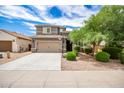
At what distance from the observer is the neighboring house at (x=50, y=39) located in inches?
974

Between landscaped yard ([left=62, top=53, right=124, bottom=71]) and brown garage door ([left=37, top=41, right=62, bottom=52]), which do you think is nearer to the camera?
landscaped yard ([left=62, top=53, right=124, bottom=71])

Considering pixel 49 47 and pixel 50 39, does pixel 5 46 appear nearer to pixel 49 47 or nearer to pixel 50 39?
pixel 49 47

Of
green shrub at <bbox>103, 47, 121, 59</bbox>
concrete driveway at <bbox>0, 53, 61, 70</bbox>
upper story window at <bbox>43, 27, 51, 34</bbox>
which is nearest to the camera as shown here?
concrete driveway at <bbox>0, 53, 61, 70</bbox>

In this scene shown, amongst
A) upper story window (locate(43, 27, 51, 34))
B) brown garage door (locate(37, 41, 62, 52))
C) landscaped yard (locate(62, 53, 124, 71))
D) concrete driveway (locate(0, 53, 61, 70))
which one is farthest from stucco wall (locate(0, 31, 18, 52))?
landscaped yard (locate(62, 53, 124, 71))

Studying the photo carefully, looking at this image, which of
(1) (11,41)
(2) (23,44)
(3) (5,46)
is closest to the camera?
(3) (5,46)

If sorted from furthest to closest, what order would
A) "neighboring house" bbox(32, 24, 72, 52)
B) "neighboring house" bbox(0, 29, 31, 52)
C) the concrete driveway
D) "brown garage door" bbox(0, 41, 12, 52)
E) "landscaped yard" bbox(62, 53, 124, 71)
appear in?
"neighboring house" bbox(32, 24, 72, 52) → "neighboring house" bbox(0, 29, 31, 52) → "brown garage door" bbox(0, 41, 12, 52) → the concrete driveway → "landscaped yard" bbox(62, 53, 124, 71)

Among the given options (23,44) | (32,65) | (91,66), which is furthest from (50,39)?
(91,66)

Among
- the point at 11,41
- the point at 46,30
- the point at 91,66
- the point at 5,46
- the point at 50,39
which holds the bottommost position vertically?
the point at 91,66

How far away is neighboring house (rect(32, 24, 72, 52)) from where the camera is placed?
81.2 ft

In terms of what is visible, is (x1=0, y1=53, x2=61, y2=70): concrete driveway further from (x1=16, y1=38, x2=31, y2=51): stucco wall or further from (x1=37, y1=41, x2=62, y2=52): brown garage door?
(x1=16, y1=38, x2=31, y2=51): stucco wall

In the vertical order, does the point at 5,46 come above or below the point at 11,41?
below

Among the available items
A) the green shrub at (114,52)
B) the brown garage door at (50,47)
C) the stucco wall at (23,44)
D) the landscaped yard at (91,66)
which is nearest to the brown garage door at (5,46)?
the stucco wall at (23,44)

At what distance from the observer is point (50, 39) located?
83.7ft
